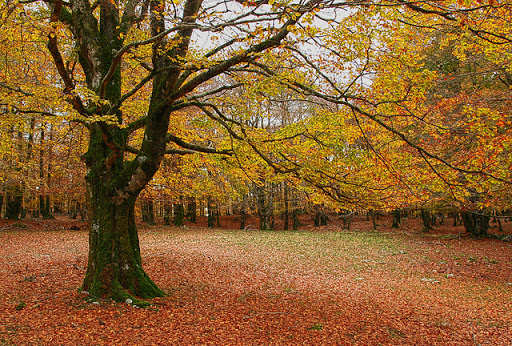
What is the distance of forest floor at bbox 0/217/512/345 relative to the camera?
4.98 metres

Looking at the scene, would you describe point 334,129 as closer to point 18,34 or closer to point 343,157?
point 343,157

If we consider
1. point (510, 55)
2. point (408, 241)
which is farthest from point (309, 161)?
point (408, 241)

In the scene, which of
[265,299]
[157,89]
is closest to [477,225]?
[265,299]

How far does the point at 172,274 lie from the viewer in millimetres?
8922

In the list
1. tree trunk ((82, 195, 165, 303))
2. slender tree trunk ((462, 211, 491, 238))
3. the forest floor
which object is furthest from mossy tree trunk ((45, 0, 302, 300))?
slender tree trunk ((462, 211, 491, 238))

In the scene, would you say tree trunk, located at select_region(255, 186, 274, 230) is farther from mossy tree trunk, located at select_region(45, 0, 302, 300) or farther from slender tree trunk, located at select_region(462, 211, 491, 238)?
mossy tree trunk, located at select_region(45, 0, 302, 300)

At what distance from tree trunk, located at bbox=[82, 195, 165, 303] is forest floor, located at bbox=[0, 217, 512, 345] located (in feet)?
1.06

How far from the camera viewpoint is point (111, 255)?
Result: 6078mm

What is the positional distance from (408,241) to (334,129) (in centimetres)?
1466

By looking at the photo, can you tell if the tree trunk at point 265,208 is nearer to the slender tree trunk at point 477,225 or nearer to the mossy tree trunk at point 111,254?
the slender tree trunk at point 477,225

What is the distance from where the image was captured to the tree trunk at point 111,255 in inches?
235

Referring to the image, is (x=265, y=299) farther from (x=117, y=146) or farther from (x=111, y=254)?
(x=117, y=146)

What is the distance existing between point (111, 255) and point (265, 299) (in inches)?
139

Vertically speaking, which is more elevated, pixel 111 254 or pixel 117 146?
pixel 117 146
